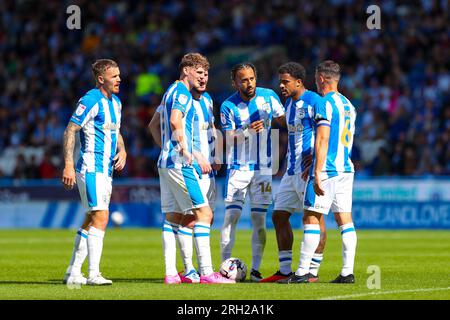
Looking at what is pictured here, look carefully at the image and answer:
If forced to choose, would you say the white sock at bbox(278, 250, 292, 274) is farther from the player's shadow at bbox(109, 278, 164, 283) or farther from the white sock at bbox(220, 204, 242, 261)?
the player's shadow at bbox(109, 278, 164, 283)

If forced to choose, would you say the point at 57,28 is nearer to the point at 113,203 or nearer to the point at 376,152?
the point at 113,203

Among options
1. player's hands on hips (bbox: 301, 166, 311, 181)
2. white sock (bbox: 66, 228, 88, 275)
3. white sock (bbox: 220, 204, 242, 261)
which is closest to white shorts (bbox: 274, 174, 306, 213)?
player's hands on hips (bbox: 301, 166, 311, 181)

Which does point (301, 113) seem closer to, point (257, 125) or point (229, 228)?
point (257, 125)

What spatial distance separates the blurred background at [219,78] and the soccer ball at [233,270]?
1311 centimetres

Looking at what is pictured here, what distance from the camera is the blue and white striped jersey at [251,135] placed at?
1312cm

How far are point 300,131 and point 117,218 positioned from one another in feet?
50.0

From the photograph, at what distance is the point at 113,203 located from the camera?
2773 cm

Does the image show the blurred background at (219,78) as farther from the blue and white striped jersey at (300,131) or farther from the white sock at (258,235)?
the blue and white striped jersey at (300,131)

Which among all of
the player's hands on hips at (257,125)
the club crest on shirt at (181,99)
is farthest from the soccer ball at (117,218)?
the club crest on shirt at (181,99)

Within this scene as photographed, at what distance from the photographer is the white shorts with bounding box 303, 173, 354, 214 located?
468 inches

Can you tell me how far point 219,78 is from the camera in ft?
106

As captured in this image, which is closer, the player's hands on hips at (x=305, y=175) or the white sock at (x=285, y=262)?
the player's hands on hips at (x=305, y=175)
